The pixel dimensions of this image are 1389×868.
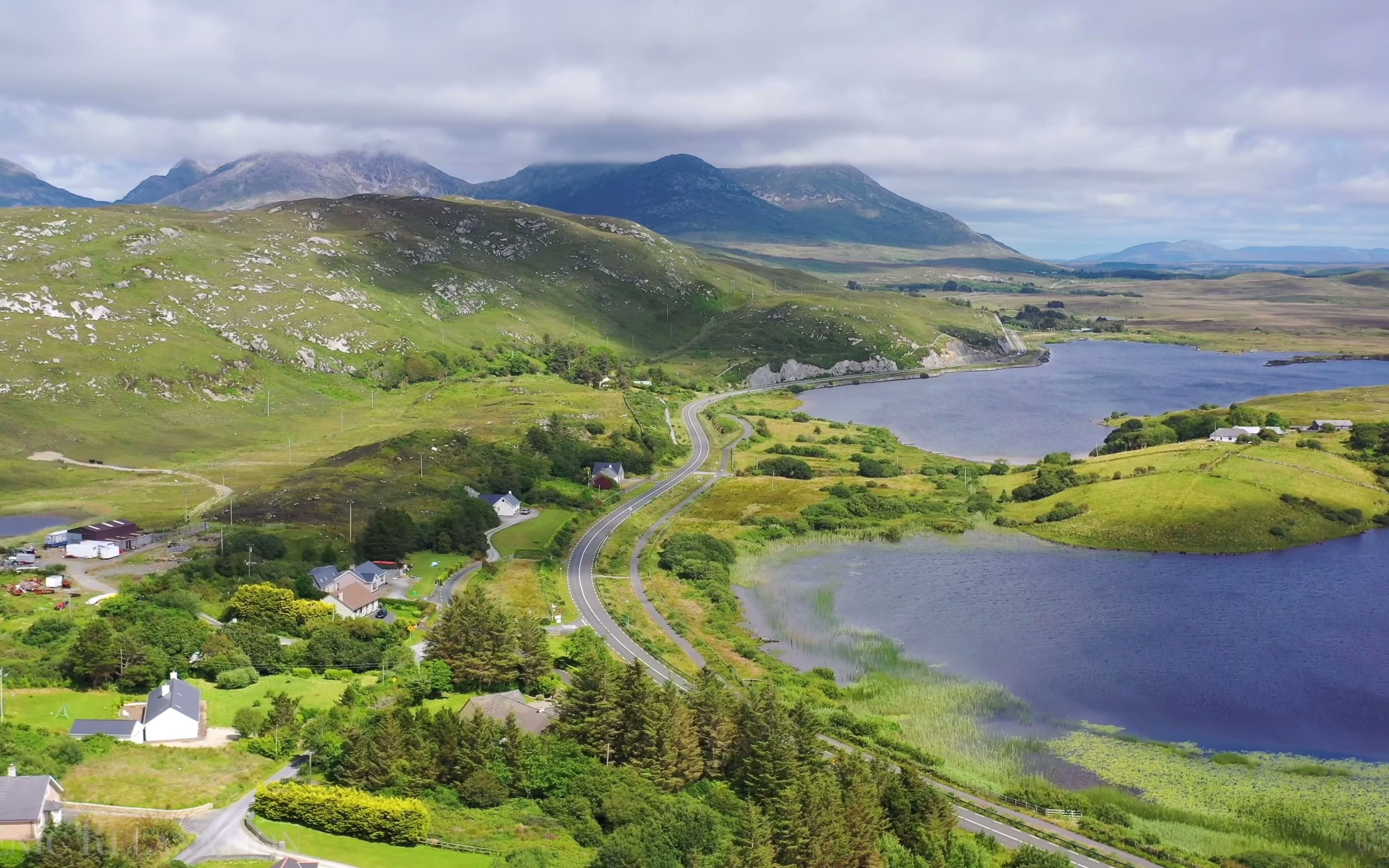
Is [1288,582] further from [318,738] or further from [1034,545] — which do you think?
→ [318,738]

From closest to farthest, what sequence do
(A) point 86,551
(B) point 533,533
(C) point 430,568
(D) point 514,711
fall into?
1. (D) point 514,711
2. (C) point 430,568
3. (A) point 86,551
4. (B) point 533,533

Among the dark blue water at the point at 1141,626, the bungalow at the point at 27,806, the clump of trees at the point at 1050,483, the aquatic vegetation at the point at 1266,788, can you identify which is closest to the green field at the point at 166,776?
the bungalow at the point at 27,806

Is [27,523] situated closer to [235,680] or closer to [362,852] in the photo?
[235,680]

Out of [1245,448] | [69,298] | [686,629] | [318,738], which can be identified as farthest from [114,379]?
[1245,448]

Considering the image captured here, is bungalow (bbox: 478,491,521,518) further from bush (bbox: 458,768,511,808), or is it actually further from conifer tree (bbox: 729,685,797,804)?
bush (bbox: 458,768,511,808)

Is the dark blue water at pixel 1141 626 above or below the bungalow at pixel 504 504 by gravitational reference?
below

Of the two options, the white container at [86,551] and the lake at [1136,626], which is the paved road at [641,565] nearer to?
the lake at [1136,626]

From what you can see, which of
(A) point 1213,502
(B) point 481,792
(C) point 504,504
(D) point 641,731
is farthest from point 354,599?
(A) point 1213,502
